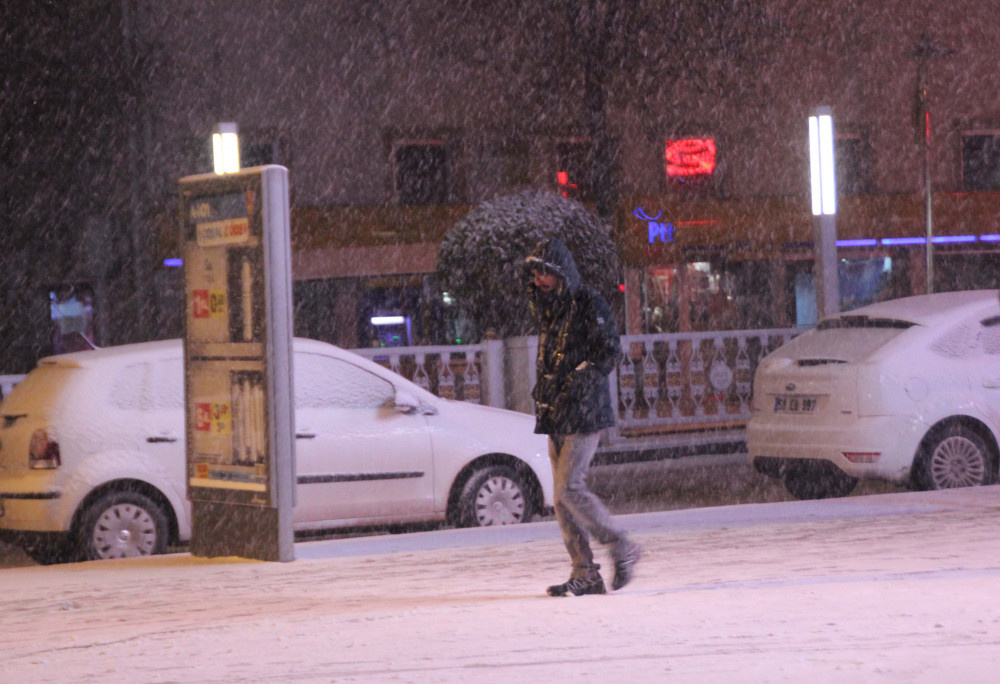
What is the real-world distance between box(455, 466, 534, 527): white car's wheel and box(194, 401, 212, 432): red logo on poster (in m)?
2.39

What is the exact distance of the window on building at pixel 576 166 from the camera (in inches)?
1054

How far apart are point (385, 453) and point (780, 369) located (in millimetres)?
3400

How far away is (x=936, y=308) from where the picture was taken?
10.9m

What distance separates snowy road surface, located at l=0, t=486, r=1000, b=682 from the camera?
16.7 feet

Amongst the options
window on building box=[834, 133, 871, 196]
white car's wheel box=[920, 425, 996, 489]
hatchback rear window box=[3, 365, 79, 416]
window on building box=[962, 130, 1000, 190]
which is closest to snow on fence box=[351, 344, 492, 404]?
hatchback rear window box=[3, 365, 79, 416]

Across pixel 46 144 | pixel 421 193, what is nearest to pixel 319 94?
pixel 421 193

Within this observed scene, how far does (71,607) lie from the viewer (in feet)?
22.0

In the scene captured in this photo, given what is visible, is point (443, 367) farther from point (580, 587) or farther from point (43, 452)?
point (580, 587)

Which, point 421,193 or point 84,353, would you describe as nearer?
point 84,353

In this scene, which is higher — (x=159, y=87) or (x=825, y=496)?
(x=159, y=87)

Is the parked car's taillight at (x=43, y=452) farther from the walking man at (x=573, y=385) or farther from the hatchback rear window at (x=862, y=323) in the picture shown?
the hatchback rear window at (x=862, y=323)

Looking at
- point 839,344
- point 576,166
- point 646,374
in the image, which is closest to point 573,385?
point 839,344

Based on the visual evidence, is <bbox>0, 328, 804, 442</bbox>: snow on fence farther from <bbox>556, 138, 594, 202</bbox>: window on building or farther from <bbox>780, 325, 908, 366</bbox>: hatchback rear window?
<bbox>556, 138, 594, 202</bbox>: window on building

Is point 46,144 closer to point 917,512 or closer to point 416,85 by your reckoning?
point 416,85
